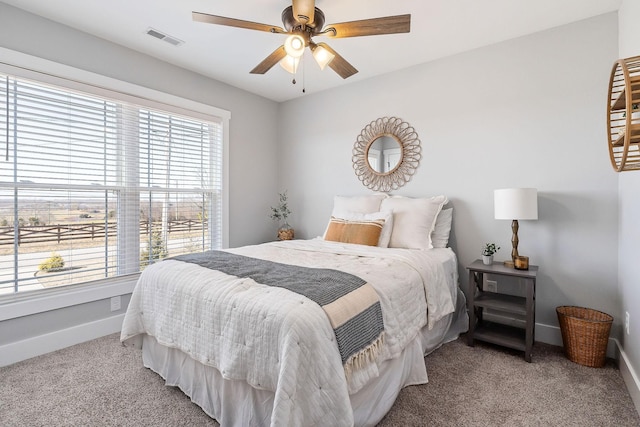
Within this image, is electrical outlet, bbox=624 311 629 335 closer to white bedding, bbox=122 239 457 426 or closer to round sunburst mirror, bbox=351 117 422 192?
white bedding, bbox=122 239 457 426

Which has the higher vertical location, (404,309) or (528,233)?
(528,233)

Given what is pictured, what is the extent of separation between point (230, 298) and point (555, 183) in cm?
273

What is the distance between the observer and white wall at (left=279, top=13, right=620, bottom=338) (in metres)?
2.43

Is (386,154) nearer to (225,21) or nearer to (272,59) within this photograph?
(272,59)

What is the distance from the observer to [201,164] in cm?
369

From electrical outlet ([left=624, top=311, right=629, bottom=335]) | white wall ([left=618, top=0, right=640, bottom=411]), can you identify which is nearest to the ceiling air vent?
white wall ([left=618, top=0, right=640, bottom=411])

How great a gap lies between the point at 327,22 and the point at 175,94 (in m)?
1.87

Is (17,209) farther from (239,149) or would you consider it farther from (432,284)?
(432,284)

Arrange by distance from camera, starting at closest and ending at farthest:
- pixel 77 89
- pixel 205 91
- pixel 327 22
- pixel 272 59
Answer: pixel 272 59, pixel 327 22, pixel 77 89, pixel 205 91

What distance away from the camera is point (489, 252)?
2689 millimetres

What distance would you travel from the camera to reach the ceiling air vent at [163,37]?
269cm

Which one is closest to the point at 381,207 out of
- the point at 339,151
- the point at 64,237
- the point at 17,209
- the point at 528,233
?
the point at 339,151

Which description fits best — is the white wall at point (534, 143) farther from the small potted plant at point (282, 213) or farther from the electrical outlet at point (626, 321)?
the small potted plant at point (282, 213)

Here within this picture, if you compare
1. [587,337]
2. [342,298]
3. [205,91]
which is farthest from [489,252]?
[205,91]
